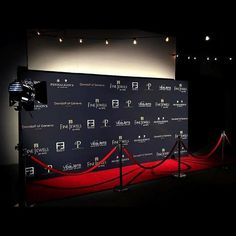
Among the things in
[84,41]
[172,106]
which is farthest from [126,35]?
[172,106]

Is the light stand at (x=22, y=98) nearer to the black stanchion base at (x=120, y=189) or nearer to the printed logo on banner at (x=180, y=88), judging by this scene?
the black stanchion base at (x=120, y=189)

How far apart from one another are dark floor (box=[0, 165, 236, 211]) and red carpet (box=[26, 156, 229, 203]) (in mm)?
239

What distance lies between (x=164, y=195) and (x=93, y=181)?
1571 millimetres

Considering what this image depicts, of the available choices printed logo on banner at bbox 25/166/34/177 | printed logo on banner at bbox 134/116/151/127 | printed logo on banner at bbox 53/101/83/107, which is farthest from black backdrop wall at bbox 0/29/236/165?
printed logo on banner at bbox 25/166/34/177

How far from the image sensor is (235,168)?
6.51 meters

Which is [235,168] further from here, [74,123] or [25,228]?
[25,228]

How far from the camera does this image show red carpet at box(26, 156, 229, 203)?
4704 millimetres

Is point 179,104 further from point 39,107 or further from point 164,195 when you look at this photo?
point 39,107

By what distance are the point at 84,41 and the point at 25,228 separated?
462 cm

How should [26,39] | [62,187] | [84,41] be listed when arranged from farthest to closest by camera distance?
[84,41], [26,39], [62,187]

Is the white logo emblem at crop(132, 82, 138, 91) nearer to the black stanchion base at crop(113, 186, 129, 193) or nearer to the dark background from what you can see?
the dark background

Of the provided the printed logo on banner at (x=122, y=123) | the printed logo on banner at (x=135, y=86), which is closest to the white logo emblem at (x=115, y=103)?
the printed logo on banner at (x=122, y=123)

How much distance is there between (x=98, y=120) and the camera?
6184 millimetres

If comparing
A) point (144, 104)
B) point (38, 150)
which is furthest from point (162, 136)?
point (38, 150)
